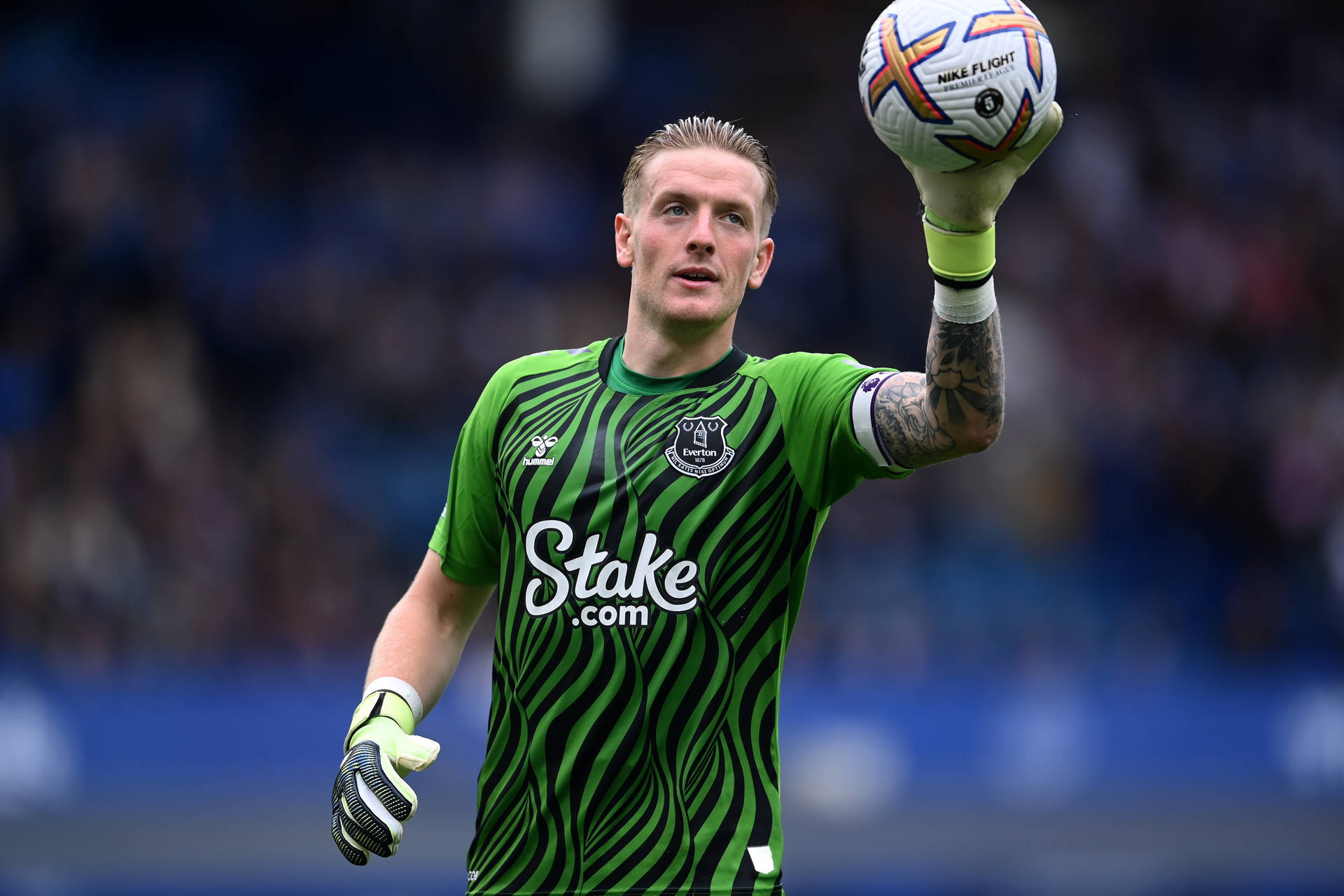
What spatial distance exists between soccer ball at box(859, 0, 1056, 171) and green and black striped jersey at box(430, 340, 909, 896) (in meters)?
0.66

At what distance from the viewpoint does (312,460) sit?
13438 mm

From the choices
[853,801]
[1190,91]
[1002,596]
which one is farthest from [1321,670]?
[1190,91]

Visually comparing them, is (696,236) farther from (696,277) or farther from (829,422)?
(829,422)

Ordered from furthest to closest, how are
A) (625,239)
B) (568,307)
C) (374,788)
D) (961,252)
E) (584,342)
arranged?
1. (568,307)
2. (584,342)
3. (625,239)
4. (374,788)
5. (961,252)

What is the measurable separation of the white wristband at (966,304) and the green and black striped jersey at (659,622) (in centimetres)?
37

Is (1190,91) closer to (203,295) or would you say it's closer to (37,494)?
(203,295)

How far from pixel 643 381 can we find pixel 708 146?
2.08 ft

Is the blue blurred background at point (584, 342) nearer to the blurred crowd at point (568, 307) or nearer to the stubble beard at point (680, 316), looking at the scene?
the blurred crowd at point (568, 307)

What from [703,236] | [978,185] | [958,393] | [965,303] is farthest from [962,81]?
[703,236]

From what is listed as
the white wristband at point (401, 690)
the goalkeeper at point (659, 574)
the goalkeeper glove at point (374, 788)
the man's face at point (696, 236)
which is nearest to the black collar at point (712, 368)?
the goalkeeper at point (659, 574)

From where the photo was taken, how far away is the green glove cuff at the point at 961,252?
3.50 m

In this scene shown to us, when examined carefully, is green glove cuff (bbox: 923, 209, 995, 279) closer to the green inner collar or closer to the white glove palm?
the white glove palm

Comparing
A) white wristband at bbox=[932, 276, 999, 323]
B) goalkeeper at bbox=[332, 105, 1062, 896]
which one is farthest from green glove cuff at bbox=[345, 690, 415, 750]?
white wristband at bbox=[932, 276, 999, 323]

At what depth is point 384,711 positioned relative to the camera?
4.09m
